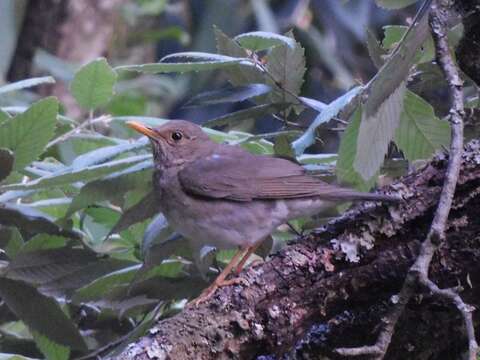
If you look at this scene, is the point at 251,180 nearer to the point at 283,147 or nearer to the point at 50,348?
the point at 283,147

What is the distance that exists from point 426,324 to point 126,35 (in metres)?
7.49

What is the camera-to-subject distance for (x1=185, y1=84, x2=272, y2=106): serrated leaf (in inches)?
124

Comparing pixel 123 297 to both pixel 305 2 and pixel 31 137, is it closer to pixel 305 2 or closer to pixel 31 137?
pixel 31 137

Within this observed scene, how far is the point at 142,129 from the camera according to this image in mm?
3654

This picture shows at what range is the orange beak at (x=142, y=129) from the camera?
3.56 metres

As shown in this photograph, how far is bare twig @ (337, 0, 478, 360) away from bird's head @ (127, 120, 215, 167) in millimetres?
1455

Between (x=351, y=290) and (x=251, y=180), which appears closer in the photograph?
(x=351, y=290)

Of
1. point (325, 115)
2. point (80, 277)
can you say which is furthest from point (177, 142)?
point (325, 115)

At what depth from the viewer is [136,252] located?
135 inches

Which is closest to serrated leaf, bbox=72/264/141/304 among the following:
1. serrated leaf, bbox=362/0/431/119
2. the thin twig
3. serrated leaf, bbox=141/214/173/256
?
serrated leaf, bbox=141/214/173/256

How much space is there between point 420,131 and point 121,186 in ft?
3.24

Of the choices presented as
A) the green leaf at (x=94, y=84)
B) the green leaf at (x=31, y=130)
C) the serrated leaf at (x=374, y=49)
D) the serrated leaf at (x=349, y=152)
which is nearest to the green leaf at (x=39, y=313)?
the green leaf at (x=31, y=130)

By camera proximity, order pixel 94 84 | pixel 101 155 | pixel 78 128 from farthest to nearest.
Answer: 1. pixel 78 128
2. pixel 94 84
3. pixel 101 155

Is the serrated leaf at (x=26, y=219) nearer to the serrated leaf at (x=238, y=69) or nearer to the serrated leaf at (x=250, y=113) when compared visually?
the serrated leaf at (x=250, y=113)
